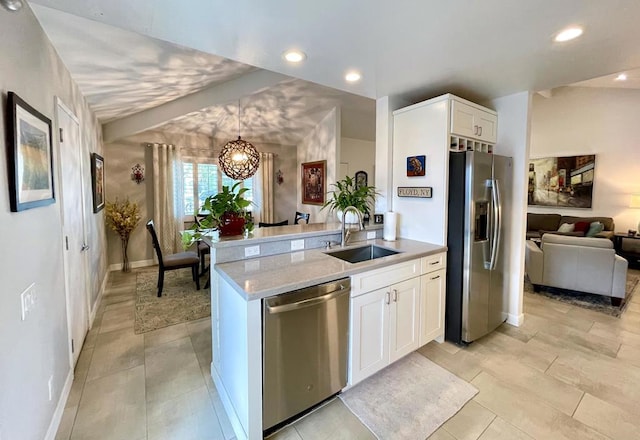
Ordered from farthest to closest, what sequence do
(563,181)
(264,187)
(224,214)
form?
(563,181), (264,187), (224,214)

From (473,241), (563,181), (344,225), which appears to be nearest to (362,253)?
(344,225)

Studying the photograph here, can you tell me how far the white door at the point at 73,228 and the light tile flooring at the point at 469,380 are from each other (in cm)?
29

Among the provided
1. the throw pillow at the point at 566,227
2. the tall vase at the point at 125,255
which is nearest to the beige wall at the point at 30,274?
the tall vase at the point at 125,255

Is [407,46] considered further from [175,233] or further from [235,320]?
[175,233]

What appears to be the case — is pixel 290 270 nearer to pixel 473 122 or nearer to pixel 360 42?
pixel 360 42

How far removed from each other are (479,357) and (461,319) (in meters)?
0.34

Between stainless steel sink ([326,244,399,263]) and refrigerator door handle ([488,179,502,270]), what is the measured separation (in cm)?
106

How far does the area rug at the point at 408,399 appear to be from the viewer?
1.80m

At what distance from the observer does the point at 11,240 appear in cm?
130

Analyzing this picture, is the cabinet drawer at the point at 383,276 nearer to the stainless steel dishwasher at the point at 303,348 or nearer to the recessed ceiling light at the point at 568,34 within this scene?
the stainless steel dishwasher at the point at 303,348

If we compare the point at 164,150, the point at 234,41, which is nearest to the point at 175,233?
the point at 164,150

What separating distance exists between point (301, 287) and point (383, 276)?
749mm

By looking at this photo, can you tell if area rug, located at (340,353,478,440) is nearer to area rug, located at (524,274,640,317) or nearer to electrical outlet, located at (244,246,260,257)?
electrical outlet, located at (244,246,260,257)

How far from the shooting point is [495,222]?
9.05 ft
